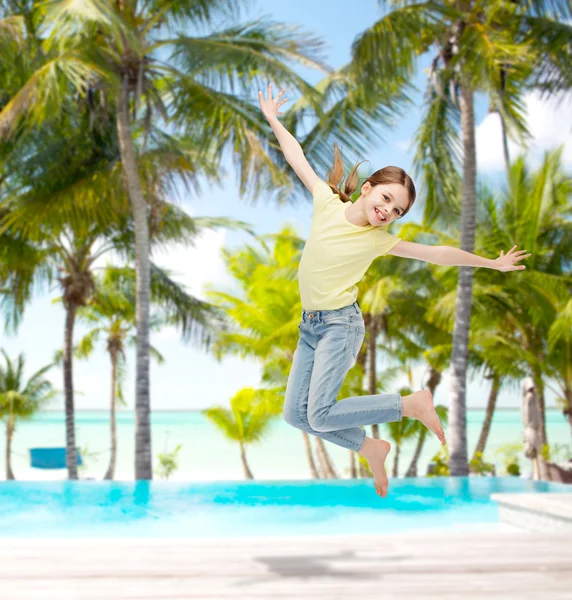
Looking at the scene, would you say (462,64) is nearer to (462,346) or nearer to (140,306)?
(462,346)

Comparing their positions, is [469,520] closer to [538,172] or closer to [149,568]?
[149,568]

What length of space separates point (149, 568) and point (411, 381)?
15.1 m

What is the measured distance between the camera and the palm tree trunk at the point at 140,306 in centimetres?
998

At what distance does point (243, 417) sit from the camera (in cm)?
1712

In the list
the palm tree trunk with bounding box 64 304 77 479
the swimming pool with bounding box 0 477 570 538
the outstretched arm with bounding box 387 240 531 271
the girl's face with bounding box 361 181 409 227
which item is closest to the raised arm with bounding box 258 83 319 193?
the girl's face with bounding box 361 181 409 227

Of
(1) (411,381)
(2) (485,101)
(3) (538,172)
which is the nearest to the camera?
(2) (485,101)

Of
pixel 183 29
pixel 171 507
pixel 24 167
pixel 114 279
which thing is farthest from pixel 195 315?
pixel 171 507

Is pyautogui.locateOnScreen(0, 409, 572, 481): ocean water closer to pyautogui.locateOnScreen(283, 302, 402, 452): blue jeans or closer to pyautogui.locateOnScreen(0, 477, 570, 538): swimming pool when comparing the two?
pyautogui.locateOnScreen(0, 477, 570, 538): swimming pool

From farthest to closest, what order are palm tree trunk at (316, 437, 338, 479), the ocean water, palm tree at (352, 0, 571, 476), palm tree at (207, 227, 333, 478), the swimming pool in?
the ocean water
palm tree trunk at (316, 437, 338, 479)
palm tree at (207, 227, 333, 478)
palm tree at (352, 0, 571, 476)
the swimming pool

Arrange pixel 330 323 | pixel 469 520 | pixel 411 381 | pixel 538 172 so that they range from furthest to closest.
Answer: pixel 411 381 < pixel 538 172 < pixel 469 520 < pixel 330 323

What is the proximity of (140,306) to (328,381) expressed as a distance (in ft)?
25.2

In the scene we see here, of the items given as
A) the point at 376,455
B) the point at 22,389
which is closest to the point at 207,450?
the point at 22,389

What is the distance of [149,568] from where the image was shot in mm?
2582

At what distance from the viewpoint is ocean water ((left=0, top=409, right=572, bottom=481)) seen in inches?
1431
